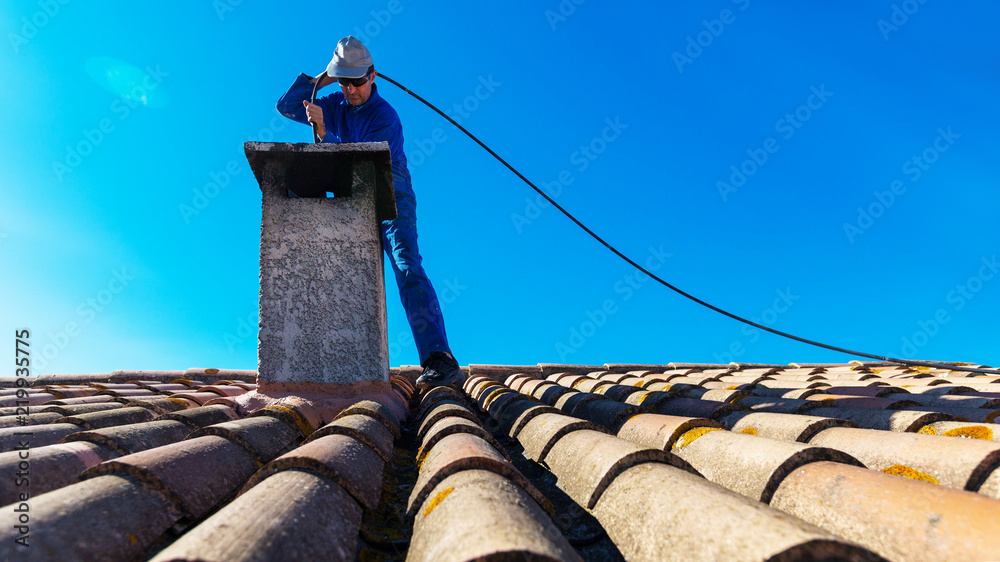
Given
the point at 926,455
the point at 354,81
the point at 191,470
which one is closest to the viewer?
the point at 191,470

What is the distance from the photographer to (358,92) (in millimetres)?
4125

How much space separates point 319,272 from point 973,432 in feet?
10.4

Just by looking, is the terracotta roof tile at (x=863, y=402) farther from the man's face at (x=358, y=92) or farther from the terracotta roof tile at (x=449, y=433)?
the man's face at (x=358, y=92)

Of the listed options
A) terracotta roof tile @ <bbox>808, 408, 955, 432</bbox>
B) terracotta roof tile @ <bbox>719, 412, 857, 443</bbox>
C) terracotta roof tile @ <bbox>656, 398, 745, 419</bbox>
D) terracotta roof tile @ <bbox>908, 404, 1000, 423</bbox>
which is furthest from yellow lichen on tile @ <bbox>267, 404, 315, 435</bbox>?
terracotta roof tile @ <bbox>908, 404, 1000, 423</bbox>

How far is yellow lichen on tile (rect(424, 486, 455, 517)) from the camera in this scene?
1253 millimetres

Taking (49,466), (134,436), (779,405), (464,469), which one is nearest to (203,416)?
(134,436)

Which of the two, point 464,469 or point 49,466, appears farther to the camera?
point 49,466

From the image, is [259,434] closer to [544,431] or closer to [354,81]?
[544,431]

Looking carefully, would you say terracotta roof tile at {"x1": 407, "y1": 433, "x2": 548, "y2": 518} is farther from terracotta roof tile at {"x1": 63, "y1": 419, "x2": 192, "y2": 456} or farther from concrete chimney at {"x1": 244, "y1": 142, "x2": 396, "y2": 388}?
concrete chimney at {"x1": 244, "y1": 142, "x2": 396, "y2": 388}

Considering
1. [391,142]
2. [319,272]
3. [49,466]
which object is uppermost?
[391,142]

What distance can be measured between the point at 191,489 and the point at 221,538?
653mm

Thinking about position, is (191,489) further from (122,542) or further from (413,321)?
(413,321)

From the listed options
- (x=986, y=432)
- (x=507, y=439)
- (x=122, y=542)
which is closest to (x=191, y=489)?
(x=122, y=542)

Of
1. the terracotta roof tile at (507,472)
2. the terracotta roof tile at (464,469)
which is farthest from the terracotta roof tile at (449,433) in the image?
the terracotta roof tile at (464,469)
